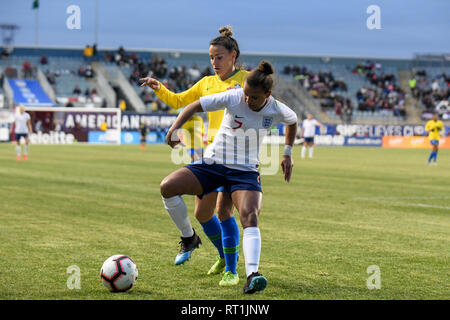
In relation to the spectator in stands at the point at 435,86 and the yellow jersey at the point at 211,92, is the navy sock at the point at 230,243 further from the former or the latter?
the spectator in stands at the point at 435,86

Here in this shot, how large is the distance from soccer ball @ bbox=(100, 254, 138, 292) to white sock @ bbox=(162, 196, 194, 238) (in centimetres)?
72

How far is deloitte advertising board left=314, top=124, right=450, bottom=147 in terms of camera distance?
179 feet

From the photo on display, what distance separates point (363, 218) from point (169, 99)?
18.2ft

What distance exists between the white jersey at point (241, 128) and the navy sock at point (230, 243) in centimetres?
63

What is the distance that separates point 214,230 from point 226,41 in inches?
72.1

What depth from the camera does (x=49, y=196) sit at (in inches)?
586

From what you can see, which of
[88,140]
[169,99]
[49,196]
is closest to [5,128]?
[88,140]

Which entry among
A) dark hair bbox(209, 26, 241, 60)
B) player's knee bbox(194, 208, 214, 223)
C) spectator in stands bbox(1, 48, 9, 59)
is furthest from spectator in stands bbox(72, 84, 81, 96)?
player's knee bbox(194, 208, 214, 223)

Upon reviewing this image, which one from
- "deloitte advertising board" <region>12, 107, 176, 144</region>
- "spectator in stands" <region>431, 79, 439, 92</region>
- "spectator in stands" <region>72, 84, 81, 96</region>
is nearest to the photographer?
"deloitte advertising board" <region>12, 107, 176, 144</region>

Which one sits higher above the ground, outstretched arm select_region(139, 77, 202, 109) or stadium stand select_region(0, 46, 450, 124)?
stadium stand select_region(0, 46, 450, 124)

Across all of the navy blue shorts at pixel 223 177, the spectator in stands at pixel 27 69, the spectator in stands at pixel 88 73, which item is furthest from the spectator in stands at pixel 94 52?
the navy blue shorts at pixel 223 177

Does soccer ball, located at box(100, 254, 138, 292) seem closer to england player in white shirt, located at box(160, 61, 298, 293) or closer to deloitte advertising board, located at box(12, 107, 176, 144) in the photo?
england player in white shirt, located at box(160, 61, 298, 293)

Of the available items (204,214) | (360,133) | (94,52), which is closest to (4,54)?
(94,52)
